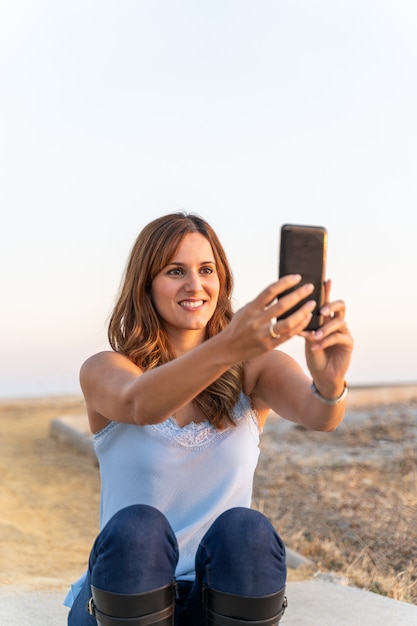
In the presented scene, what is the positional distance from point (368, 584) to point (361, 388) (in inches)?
314

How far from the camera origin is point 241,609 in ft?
6.31

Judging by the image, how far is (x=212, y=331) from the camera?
99.0 inches

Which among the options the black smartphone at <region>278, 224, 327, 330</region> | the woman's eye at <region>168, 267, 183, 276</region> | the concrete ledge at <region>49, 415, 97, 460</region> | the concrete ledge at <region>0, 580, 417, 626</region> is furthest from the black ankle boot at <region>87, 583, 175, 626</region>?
the concrete ledge at <region>49, 415, 97, 460</region>

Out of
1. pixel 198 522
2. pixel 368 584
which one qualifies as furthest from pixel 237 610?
pixel 368 584

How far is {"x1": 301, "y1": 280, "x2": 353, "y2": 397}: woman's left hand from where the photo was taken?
6.05ft

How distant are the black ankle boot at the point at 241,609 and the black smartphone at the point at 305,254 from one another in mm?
696

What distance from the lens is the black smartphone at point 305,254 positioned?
182 cm

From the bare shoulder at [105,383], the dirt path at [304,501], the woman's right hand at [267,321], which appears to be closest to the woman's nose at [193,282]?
the bare shoulder at [105,383]

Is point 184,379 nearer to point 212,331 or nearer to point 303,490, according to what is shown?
point 212,331

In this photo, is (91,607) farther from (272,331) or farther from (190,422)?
(272,331)

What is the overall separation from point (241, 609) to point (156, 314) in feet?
2.96

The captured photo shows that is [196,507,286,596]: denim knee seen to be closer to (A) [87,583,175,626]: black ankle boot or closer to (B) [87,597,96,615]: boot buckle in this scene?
(A) [87,583,175,626]: black ankle boot

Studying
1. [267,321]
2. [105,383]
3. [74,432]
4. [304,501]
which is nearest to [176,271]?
[105,383]

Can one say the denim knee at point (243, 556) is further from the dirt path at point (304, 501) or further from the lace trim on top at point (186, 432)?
the dirt path at point (304, 501)
